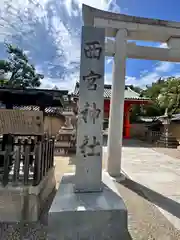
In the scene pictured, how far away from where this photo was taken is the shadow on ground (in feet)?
12.1

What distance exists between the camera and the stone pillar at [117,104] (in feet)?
17.7

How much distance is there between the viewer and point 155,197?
4.30m

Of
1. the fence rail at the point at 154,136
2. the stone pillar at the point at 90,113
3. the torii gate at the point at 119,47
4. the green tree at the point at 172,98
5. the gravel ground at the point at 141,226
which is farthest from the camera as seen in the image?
the green tree at the point at 172,98

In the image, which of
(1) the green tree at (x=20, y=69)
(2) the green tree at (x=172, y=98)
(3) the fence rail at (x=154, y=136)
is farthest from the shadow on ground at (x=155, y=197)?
(1) the green tree at (x=20, y=69)

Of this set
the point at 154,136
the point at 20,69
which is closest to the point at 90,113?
the point at 154,136

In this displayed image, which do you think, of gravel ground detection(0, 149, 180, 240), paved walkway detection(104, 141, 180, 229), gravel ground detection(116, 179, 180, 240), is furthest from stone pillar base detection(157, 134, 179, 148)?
gravel ground detection(0, 149, 180, 240)

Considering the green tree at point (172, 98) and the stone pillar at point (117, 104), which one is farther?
the green tree at point (172, 98)

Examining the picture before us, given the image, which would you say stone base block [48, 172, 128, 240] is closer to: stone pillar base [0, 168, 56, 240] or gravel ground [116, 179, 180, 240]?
gravel ground [116, 179, 180, 240]

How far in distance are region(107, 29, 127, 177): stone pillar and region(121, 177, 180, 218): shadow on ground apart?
A: 533 mm

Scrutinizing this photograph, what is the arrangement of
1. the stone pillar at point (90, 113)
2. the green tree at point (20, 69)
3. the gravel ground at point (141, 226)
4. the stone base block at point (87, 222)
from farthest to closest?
the green tree at point (20, 69) < the stone pillar at point (90, 113) < the gravel ground at point (141, 226) < the stone base block at point (87, 222)

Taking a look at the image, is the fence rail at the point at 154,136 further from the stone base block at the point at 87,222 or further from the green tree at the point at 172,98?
the stone base block at the point at 87,222

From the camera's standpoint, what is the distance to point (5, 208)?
329 cm

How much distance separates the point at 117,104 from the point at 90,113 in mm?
2486

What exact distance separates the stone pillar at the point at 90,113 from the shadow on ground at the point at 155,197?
1.56 m
